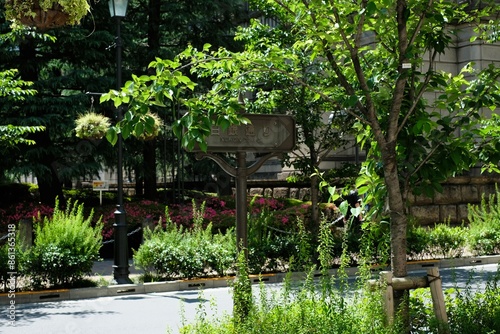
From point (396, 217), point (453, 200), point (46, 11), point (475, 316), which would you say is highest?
point (46, 11)

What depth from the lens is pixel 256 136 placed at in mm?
9070

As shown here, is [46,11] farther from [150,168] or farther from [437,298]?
[150,168]

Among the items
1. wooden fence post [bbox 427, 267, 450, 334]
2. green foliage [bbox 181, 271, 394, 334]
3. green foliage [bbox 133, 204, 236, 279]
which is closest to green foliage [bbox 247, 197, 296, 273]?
green foliage [bbox 133, 204, 236, 279]

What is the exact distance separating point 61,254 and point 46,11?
8172 mm

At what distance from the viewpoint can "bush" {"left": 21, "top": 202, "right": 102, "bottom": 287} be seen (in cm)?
1556

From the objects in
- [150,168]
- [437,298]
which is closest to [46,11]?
[437,298]

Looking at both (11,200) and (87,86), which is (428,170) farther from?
(11,200)

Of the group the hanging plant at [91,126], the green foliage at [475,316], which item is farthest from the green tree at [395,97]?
the hanging plant at [91,126]

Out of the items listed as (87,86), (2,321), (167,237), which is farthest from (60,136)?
(2,321)

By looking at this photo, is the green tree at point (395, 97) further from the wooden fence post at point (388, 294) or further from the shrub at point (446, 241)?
the shrub at point (446, 241)

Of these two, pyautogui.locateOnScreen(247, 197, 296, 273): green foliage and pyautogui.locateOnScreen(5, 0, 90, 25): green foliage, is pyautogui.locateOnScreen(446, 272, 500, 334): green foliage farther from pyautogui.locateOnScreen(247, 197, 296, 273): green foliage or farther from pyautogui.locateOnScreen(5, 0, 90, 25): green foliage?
pyautogui.locateOnScreen(247, 197, 296, 273): green foliage

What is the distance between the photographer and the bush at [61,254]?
1556 cm

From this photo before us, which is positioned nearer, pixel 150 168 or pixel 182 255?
pixel 182 255

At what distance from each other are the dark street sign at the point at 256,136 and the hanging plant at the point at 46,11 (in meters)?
1.99
